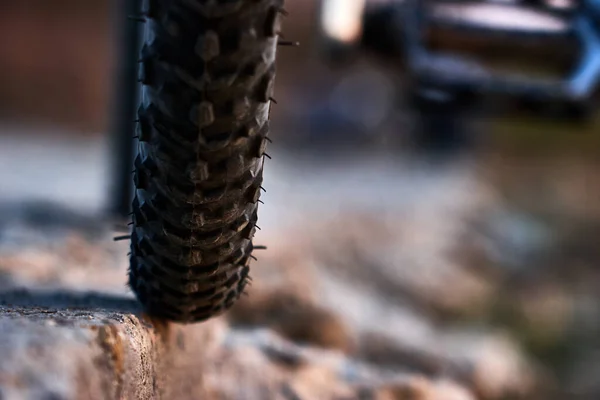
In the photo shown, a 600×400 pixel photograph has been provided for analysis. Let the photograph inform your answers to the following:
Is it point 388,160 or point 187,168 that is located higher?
point 187,168

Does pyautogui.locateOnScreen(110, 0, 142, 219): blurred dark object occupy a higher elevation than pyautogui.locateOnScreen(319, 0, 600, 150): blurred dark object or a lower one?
lower

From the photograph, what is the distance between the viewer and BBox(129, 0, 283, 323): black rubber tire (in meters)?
0.76

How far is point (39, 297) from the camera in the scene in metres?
1.14

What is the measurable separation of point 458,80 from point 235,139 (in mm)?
1262

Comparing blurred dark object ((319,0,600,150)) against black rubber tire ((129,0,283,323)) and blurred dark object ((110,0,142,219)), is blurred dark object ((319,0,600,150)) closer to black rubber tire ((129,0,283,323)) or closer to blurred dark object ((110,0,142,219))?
blurred dark object ((110,0,142,219))

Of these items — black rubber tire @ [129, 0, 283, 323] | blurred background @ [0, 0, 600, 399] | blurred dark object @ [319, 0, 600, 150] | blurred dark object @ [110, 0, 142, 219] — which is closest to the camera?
black rubber tire @ [129, 0, 283, 323]

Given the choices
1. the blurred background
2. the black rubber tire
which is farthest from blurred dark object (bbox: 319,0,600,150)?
Answer: the black rubber tire

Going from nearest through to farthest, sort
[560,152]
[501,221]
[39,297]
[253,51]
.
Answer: [253,51] → [39,297] → [501,221] → [560,152]

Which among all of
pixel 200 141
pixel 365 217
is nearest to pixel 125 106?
pixel 200 141

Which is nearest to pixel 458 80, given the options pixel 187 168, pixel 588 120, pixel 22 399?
pixel 588 120

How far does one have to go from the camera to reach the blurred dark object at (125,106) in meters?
2.24

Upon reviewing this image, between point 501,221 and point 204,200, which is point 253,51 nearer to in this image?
point 204,200

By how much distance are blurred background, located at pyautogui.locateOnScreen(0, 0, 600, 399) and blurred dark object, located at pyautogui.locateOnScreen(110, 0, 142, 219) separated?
0.36 feet

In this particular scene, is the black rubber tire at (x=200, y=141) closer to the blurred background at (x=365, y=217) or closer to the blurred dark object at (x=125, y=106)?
the blurred background at (x=365, y=217)
